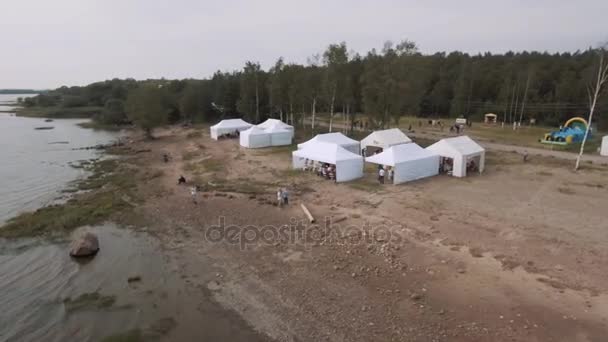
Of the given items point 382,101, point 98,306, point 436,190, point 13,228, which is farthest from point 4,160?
point 436,190

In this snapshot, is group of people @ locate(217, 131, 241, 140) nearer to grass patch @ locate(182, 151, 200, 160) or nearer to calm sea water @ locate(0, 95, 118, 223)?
grass patch @ locate(182, 151, 200, 160)

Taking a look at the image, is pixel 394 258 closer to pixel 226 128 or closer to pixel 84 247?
pixel 84 247

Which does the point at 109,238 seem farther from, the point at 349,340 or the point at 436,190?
the point at 436,190

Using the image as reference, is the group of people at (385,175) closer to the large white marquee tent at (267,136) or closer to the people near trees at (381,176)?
the people near trees at (381,176)

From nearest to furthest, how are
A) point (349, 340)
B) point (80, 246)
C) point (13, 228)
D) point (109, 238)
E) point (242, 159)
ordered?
1. point (349, 340)
2. point (80, 246)
3. point (109, 238)
4. point (13, 228)
5. point (242, 159)

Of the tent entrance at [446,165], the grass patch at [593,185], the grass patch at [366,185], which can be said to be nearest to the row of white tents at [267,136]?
the grass patch at [366,185]

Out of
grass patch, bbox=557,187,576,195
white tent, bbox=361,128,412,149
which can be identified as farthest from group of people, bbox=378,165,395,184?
grass patch, bbox=557,187,576,195
